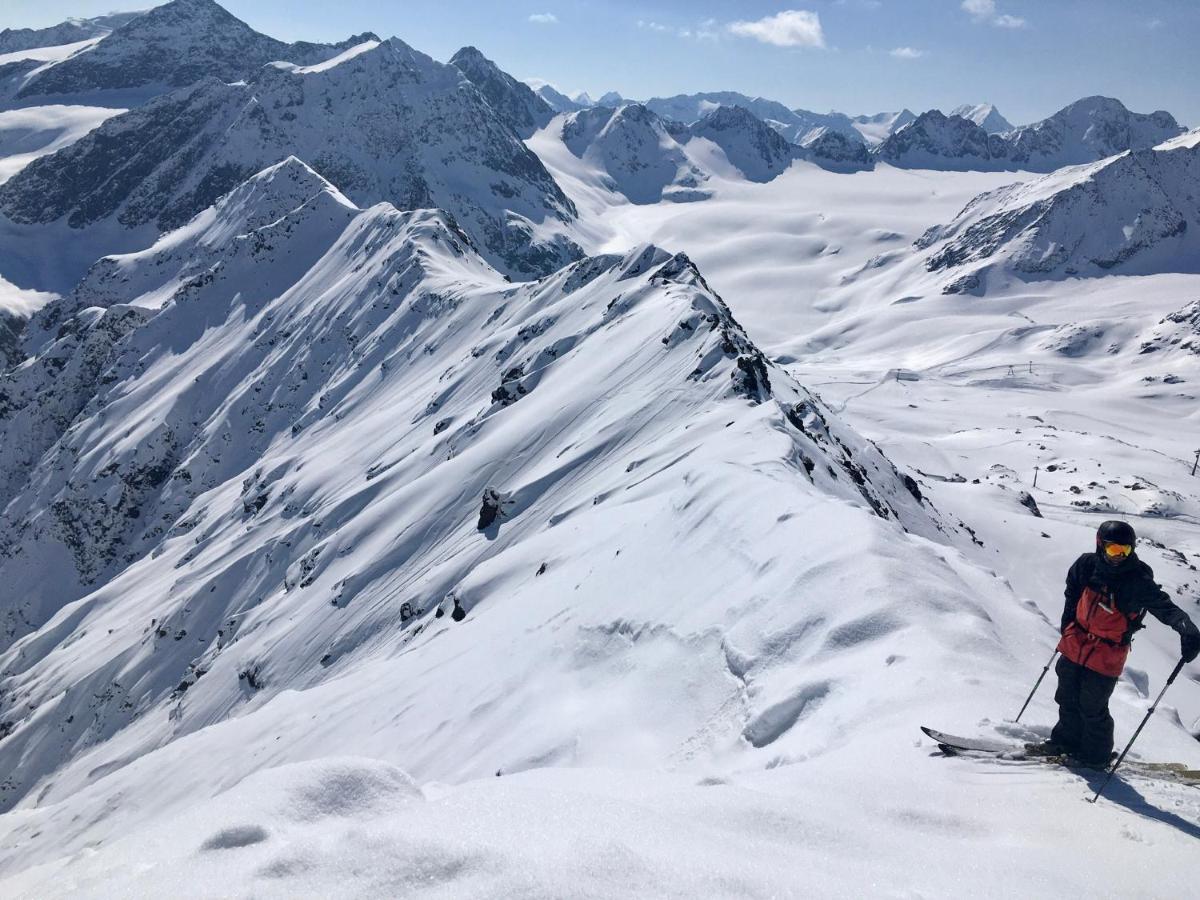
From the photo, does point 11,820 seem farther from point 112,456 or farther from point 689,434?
point 112,456

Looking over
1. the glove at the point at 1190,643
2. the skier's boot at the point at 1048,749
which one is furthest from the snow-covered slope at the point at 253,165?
the glove at the point at 1190,643

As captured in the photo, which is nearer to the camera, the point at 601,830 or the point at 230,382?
the point at 601,830

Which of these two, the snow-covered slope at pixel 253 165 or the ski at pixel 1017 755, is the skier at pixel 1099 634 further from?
the snow-covered slope at pixel 253 165

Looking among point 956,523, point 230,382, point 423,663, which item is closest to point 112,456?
point 230,382

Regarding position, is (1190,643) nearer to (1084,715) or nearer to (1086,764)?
(1084,715)

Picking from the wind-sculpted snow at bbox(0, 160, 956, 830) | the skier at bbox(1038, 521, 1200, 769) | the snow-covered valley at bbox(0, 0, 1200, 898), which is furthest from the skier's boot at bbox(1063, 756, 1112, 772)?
the wind-sculpted snow at bbox(0, 160, 956, 830)

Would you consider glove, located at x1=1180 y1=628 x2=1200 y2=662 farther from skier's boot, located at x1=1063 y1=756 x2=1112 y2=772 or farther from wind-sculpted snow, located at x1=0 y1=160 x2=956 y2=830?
wind-sculpted snow, located at x1=0 y1=160 x2=956 y2=830
